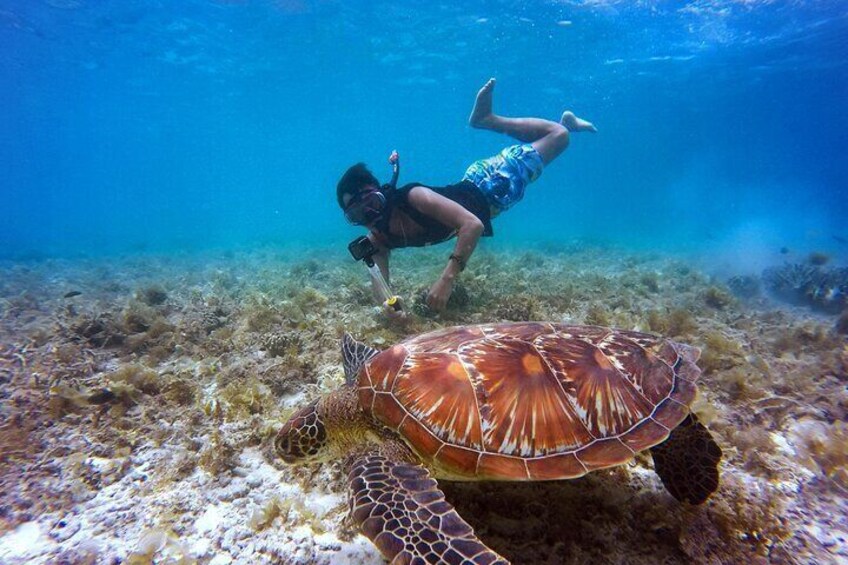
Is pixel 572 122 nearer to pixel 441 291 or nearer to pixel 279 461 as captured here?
pixel 441 291

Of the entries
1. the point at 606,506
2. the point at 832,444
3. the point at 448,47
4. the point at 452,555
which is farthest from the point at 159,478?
the point at 448,47

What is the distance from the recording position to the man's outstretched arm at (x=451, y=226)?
4508 mm

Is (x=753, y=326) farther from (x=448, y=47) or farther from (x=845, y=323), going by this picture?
(x=448, y=47)

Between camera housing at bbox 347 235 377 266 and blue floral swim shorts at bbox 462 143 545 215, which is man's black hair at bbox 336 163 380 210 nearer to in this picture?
camera housing at bbox 347 235 377 266

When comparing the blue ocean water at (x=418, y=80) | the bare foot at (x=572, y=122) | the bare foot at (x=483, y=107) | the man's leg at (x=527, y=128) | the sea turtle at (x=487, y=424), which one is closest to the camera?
the sea turtle at (x=487, y=424)

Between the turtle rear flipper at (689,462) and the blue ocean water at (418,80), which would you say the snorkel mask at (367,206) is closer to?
the turtle rear flipper at (689,462)

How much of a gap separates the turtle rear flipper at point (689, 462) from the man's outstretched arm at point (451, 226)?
9.21ft

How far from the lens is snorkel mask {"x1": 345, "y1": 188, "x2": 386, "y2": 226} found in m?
4.51

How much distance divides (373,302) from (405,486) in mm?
4462

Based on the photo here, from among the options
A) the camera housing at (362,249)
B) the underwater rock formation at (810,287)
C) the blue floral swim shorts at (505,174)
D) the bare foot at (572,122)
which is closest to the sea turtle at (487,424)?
the camera housing at (362,249)

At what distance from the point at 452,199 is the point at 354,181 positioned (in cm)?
165

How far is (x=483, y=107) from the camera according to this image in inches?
265

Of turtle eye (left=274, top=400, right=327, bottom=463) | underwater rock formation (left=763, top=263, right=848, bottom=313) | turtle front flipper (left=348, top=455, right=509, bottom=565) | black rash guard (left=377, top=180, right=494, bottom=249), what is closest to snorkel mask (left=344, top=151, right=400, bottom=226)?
black rash guard (left=377, top=180, right=494, bottom=249)

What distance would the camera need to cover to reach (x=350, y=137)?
66.4 metres
